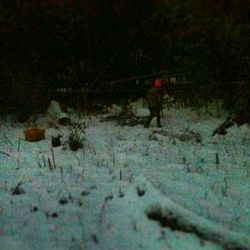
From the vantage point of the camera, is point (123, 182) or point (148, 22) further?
point (148, 22)

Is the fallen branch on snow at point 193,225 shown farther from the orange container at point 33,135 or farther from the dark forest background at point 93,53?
the dark forest background at point 93,53

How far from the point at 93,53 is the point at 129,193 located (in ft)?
23.8

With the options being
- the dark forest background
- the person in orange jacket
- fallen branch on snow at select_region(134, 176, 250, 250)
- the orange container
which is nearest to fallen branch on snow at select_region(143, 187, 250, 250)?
fallen branch on snow at select_region(134, 176, 250, 250)

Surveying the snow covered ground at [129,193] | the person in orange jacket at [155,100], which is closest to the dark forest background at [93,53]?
the person in orange jacket at [155,100]

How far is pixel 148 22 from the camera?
35.7 ft

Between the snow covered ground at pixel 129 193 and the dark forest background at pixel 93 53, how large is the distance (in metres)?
1.59

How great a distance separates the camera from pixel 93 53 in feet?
38.4

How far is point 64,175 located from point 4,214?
47.2 inches

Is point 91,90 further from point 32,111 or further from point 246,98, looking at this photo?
point 246,98

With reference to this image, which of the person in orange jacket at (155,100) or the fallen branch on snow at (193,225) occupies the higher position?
the person in orange jacket at (155,100)

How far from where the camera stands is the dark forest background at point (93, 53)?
30.1ft

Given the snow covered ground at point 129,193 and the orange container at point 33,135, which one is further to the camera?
the orange container at point 33,135

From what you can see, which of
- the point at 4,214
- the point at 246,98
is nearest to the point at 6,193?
the point at 4,214

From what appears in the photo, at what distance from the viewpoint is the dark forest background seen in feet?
30.1
